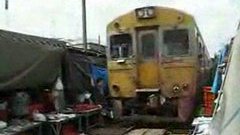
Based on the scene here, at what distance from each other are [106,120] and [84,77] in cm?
144

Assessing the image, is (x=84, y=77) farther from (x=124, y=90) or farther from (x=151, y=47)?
(x=151, y=47)

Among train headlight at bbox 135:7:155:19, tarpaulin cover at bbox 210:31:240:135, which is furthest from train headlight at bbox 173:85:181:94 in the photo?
tarpaulin cover at bbox 210:31:240:135

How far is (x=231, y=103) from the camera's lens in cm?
274

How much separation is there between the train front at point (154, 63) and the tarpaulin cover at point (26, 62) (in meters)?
1.65

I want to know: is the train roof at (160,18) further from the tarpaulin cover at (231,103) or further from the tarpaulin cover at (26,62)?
the tarpaulin cover at (231,103)

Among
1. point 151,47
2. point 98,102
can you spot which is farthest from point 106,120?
point 151,47

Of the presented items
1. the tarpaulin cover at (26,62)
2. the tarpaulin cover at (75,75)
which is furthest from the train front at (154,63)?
the tarpaulin cover at (26,62)

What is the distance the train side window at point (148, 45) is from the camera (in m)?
11.6

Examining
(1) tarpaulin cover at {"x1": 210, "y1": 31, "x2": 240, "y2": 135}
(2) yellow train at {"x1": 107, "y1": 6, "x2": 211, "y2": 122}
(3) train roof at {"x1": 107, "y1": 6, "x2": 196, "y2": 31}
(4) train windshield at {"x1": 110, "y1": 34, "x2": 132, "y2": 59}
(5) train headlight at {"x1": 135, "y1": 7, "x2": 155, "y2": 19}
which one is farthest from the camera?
(4) train windshield at {"x1": 110, "y1": 34, "x2": 132, "y2": 59}

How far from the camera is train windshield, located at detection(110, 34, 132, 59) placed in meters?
11.8

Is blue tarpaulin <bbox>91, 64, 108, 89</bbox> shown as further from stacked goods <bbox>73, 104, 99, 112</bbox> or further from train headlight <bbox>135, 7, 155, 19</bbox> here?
train headlight <bbox>135, 7, 155, 19</bbox>

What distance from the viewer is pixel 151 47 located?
458 inches

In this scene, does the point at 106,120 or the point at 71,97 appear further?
the point at 106,120

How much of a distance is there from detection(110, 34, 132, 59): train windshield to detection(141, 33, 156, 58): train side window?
33 centimetres
